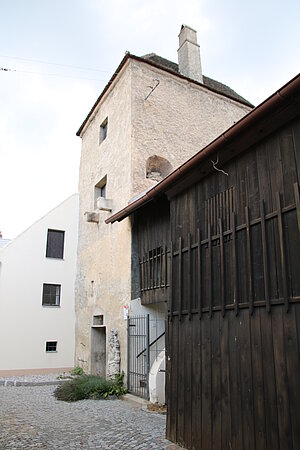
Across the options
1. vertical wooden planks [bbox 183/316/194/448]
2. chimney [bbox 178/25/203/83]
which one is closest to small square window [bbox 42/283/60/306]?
chimney [bbox 178/25/203/83]

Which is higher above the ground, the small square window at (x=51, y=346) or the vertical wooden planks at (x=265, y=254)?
the vertical wooden planks at (x=265, y=254)

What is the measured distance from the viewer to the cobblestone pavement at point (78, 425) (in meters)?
5.86

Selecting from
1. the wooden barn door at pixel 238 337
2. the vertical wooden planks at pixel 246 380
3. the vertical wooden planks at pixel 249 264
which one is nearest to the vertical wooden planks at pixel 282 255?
the wooden barn door at pixel 238 337

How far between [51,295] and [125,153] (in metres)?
6.75

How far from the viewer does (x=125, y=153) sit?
12.7m

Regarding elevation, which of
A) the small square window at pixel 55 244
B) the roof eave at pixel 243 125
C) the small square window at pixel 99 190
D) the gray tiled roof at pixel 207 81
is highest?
the gray tiled roof at pixel 207 81

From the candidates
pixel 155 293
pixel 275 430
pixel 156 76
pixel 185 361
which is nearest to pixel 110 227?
pixel 155 293

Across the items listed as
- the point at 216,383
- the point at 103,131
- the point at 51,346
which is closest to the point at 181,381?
the point at 216,383

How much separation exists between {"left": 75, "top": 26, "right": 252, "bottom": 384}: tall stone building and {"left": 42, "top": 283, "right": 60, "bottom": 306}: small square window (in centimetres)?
89

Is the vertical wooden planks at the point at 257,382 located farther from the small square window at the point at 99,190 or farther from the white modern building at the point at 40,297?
the white modern building at the point at 40,297

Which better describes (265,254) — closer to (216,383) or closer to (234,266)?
(234,266)

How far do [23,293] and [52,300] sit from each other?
1216 mm

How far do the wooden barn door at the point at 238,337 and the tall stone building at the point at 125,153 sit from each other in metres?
5.20

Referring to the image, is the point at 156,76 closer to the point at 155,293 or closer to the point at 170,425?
the point at 155,293
